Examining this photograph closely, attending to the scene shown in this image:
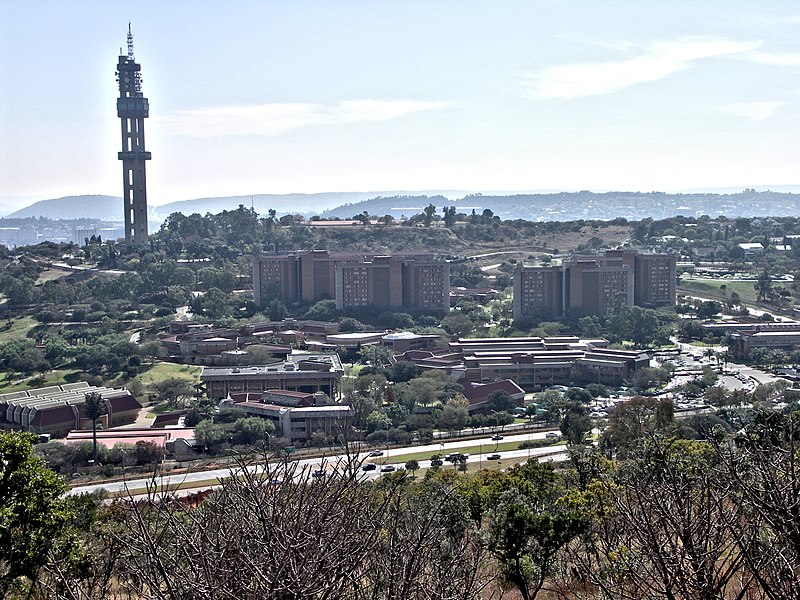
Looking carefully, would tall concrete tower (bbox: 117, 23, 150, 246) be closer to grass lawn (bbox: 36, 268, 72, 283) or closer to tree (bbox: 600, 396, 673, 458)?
grass lawn (bbox: 36, 268, 72, 283)

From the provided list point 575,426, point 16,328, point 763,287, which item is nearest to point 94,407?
point 575,426

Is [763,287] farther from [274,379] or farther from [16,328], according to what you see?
[16,328]

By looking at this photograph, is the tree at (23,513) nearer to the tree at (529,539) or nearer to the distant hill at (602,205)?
the tree at (529,539)

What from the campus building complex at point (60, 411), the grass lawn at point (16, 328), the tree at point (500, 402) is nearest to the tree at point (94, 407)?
the campus building complex at point (60, 411)

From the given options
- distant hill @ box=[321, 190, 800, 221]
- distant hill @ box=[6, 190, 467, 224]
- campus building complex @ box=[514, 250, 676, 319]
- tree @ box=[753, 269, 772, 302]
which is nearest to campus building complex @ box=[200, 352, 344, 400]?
campus building complex @ box=[514, 250, 676, 319]

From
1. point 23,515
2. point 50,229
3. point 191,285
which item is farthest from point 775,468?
point 50,229

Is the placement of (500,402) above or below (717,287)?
below
